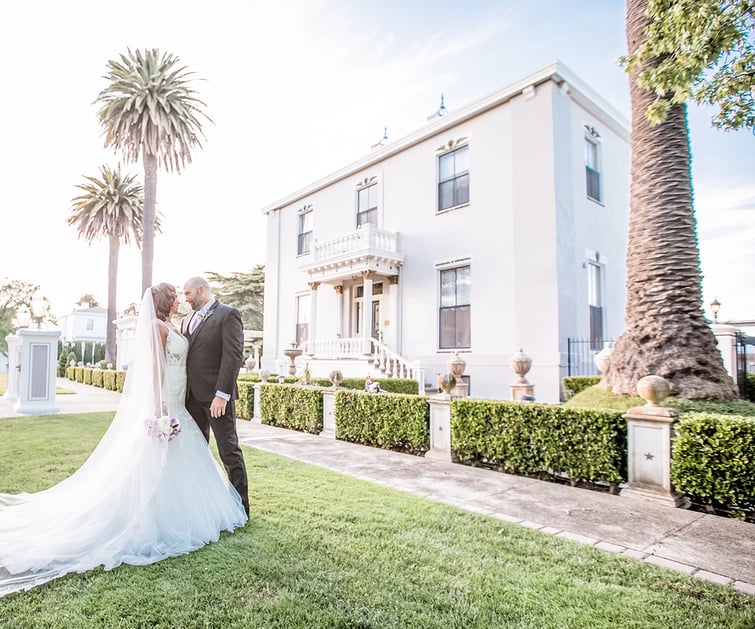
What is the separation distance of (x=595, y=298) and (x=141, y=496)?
43.3ft

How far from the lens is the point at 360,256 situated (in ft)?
49.8

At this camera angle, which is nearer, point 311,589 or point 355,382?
point 311,589

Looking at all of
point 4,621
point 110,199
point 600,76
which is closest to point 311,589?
point 4,621

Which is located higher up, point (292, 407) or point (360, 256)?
point (360, 256)

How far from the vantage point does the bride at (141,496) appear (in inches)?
122

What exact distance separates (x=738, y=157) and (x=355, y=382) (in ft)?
35.6

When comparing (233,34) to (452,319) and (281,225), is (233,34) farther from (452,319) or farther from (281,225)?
(281,225)

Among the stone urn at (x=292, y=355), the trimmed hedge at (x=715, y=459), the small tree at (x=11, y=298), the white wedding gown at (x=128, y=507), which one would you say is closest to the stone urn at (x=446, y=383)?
the trimmed hedge at (x=715, y=459)

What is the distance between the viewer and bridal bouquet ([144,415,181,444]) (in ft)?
11.6

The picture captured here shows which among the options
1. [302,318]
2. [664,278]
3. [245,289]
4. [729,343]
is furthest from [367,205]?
[245,289]

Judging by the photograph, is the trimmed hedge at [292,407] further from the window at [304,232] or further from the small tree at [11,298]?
the small tree at [11,298]

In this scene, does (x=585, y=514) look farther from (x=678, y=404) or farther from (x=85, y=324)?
(x=85, y=324)

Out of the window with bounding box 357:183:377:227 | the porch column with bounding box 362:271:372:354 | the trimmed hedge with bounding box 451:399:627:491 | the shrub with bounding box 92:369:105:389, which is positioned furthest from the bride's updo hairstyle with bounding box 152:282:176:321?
the shrub with bounding box 92:369:105:389

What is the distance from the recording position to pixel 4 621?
2.36 m
